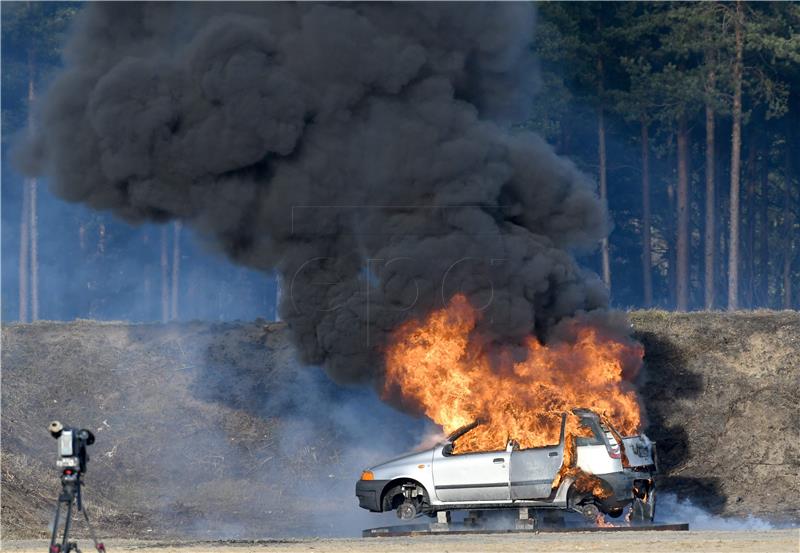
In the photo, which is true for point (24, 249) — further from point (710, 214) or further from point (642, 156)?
point (710, 214)

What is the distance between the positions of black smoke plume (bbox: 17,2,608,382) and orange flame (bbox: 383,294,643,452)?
20.1 inches

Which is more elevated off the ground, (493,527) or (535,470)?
(535,470)

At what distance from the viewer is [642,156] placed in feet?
177

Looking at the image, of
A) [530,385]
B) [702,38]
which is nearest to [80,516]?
[530,385]

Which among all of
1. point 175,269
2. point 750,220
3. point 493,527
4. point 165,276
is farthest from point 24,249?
point 493,527

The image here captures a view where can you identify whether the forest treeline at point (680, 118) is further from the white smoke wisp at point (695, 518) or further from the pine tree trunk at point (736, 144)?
the white smoke wisp at point (695, 518)

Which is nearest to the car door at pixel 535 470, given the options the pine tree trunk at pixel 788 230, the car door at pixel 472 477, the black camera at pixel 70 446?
the car door at pixel 472 477

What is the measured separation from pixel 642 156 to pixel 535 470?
3533cm

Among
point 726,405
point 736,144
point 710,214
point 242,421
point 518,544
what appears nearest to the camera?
point 518,544

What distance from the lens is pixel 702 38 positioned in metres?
47.4

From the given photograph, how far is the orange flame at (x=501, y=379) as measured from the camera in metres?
21.7

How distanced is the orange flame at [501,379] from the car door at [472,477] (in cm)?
42

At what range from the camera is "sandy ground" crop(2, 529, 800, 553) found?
57.2 feet

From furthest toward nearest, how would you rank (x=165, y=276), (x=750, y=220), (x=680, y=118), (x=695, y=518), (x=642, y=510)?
1. (x=165, y=276)
2. (x=750, y=220)
3. (x=680, y=118)
4. (x=695, y=518)
5. (x=642, y=510)
